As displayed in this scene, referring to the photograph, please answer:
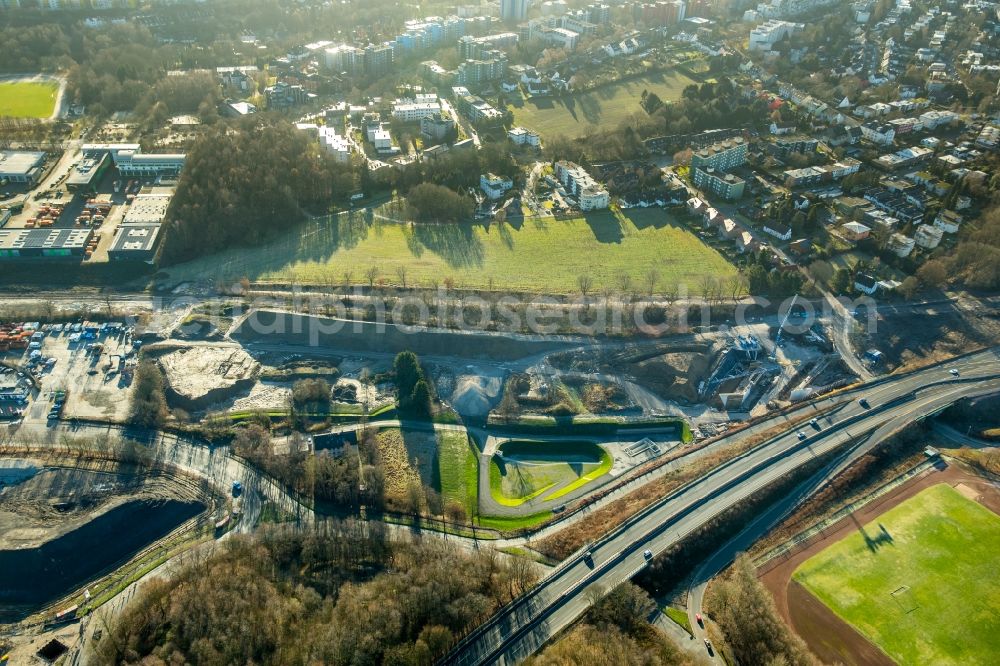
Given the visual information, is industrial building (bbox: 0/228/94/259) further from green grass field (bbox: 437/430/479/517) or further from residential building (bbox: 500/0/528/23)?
residential building (bbox: 500/0/528/23)

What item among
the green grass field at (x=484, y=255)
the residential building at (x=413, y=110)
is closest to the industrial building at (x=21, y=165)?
the green grass field at (x=484, y=255)

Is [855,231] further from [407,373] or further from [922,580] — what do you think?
[407,373]

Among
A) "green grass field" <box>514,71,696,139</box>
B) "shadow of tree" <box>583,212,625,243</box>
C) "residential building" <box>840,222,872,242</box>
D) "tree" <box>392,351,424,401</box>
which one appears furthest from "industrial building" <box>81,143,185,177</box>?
"residential building" <box>840,222,872,242</box>

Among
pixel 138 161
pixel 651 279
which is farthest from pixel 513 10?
pixel 651 279

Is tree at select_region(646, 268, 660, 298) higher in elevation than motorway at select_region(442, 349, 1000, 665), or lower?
higher

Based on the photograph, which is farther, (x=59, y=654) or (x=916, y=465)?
(x=916, y=465)

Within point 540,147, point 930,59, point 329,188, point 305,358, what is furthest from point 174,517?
point 930,59

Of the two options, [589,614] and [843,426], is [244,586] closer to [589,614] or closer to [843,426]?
[589,614]
